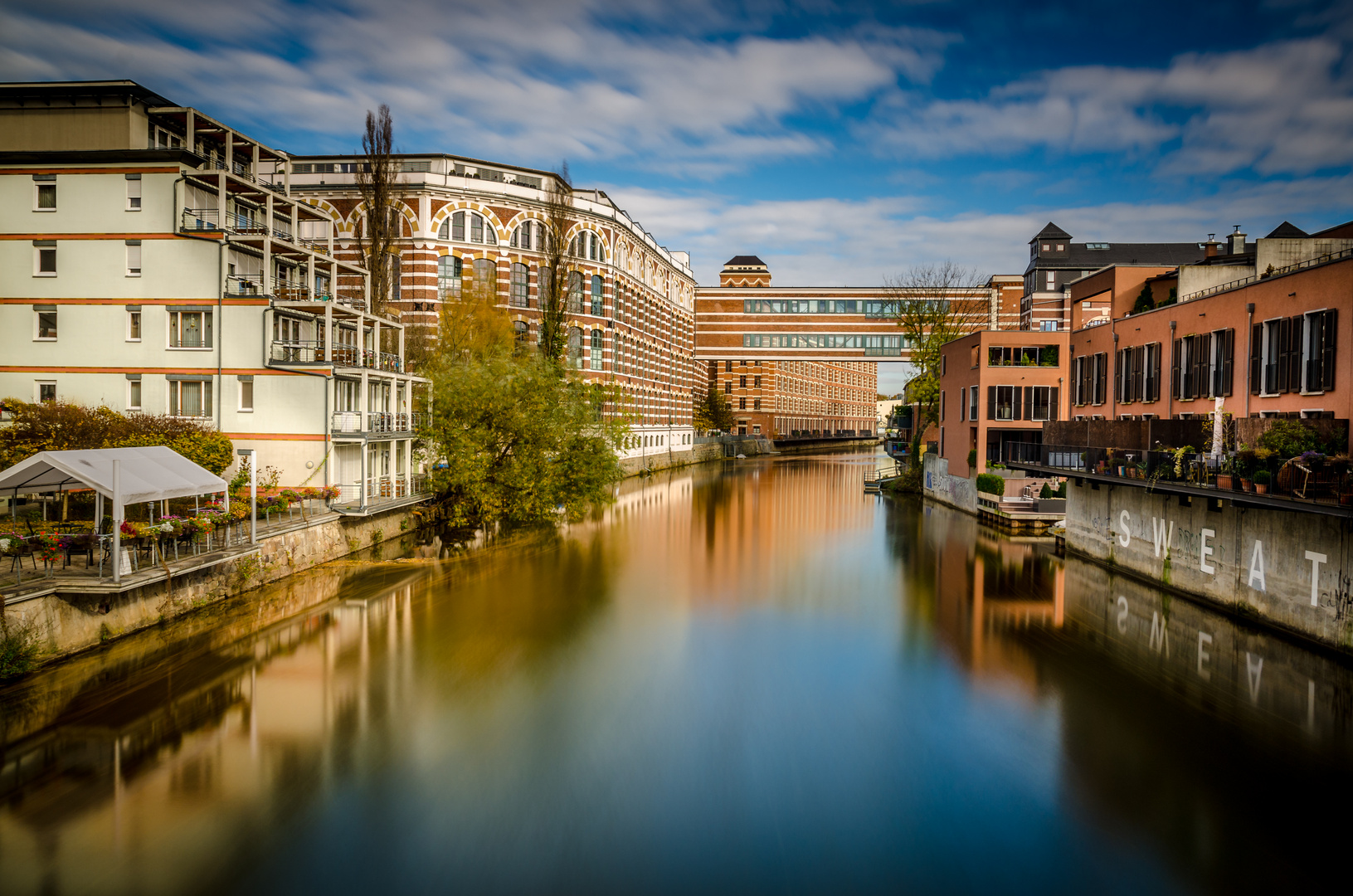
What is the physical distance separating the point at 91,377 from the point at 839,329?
63189 millimetres

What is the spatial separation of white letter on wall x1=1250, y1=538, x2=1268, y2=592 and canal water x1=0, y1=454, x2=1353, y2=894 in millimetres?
1197

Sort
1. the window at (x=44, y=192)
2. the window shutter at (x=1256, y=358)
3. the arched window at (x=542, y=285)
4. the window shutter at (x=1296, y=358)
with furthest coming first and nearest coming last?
the arched window at (x=542, y=285) → the window at (x=44, y=192) → the window shutter at (x=1256, y=358) → the window shutter at (x=1296, y=358)

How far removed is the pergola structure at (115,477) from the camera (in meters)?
14.4

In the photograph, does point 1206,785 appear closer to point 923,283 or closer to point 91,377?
point 91,377

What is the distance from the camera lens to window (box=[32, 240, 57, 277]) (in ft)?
78.5

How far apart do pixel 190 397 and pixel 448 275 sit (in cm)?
2385

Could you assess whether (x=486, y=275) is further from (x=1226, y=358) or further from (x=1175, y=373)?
(x=1226, y=358)

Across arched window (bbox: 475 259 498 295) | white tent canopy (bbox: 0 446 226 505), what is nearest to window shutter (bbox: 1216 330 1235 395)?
white tent canopy (bbox: 0 446 226 505)

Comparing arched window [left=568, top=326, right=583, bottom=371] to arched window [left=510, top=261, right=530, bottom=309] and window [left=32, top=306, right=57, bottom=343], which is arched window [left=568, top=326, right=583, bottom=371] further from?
window [left=32, top=306, right=57, bottom=343]

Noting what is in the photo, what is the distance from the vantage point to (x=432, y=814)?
9703 mm

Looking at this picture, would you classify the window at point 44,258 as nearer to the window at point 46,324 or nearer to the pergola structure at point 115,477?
the window at point 46,324

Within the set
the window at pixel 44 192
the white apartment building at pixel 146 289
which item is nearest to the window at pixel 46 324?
the white apartment building at pixel 146 289

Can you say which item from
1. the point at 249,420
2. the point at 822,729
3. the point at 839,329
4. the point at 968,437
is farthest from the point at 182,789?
the point at 839,329

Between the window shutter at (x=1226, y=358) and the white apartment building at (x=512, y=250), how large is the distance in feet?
79.5
